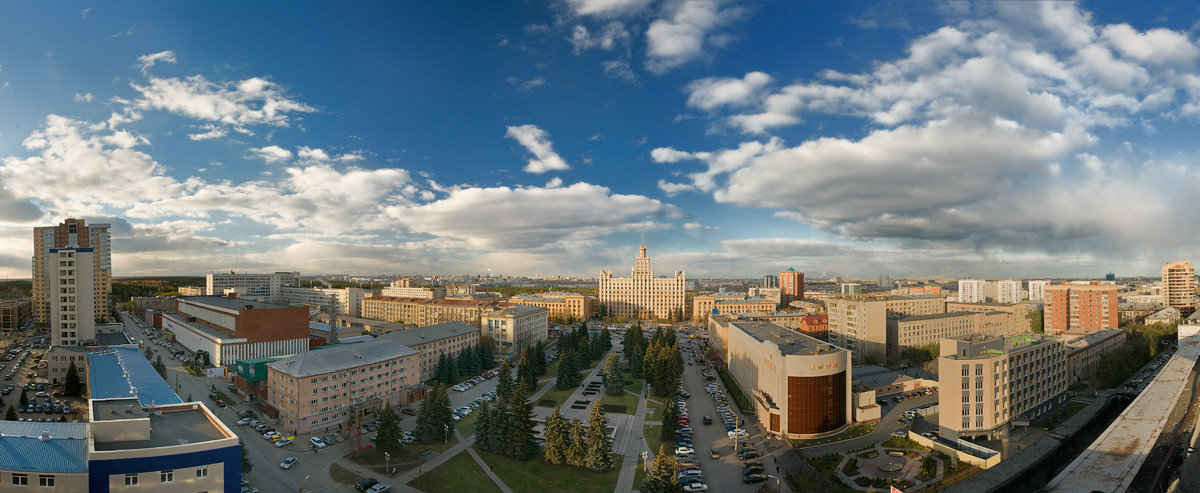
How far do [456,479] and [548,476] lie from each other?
4.56m

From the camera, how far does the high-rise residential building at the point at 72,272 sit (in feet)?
157

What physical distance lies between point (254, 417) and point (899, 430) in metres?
42.9

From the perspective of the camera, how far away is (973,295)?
12756 centimetres

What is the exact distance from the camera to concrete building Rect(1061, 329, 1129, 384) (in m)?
45.8

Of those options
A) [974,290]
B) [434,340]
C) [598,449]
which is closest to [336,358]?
[434,340]

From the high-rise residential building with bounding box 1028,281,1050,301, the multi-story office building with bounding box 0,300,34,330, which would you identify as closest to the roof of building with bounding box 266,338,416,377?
the multi-story office building with bounding box 0,300,34,330

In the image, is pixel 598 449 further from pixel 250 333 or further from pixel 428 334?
pixel 250 333

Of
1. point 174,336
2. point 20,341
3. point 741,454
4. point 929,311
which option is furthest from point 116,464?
point 929,311

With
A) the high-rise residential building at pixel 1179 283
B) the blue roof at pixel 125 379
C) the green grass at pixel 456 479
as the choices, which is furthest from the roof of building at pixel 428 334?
the high-rise residential building at pixel 1179 283

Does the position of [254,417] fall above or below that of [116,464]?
below

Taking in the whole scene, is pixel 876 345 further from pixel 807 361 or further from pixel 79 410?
pixel 79 410

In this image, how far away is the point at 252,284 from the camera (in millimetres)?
131500

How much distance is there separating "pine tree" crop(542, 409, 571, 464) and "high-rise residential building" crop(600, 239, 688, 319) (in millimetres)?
75982

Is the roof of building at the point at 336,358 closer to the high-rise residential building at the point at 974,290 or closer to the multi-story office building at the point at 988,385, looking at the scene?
the multi-story office building at the point at 988,385
